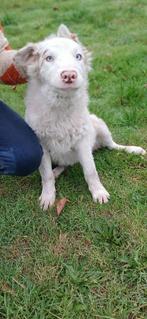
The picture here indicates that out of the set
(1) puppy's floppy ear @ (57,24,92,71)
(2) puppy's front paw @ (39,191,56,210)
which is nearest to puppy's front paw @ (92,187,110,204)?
(2) puppy's front paw @ (39,191,56,210)

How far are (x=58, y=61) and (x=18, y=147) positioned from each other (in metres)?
0.63

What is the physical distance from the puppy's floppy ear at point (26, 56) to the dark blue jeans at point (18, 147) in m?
0.37

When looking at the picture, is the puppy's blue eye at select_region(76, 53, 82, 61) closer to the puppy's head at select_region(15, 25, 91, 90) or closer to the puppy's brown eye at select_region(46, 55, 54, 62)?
the puppy's head at select_region(15, 25, 91, 90)

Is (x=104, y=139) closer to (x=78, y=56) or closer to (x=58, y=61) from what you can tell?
(x=78, y=56)

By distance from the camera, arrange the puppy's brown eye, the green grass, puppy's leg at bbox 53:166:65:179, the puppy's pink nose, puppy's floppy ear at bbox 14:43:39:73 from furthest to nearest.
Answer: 1. puppy's leg at bbox 53:166:65:179
2. puppy's floppy ear at bbox 14:43:39:73
3. the puppy's brown eye
4. the puppy's pink nose
5. the green grass

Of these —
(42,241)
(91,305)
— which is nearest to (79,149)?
(42,241)

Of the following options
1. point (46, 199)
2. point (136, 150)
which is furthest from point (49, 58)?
point (136, 150)

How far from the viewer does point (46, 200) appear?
339 cm

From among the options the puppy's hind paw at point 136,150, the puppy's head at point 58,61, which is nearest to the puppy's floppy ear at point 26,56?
the puppy's head at point 58,61

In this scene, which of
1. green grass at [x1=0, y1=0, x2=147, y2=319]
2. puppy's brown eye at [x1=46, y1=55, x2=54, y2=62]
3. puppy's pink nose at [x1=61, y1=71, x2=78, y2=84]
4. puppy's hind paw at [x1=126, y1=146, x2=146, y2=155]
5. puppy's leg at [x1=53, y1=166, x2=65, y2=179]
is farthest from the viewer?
puppy's hind paw at [x1=126, y1=146, x2=146, y2=155]

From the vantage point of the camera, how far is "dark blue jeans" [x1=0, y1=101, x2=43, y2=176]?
331cm

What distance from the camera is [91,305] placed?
2.55 meters

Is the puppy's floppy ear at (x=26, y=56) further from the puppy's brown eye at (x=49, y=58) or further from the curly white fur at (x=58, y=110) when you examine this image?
the puppy's brown eye at (x=49, y=58)

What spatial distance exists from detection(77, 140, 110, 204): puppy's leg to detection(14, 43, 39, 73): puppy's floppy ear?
628mm
